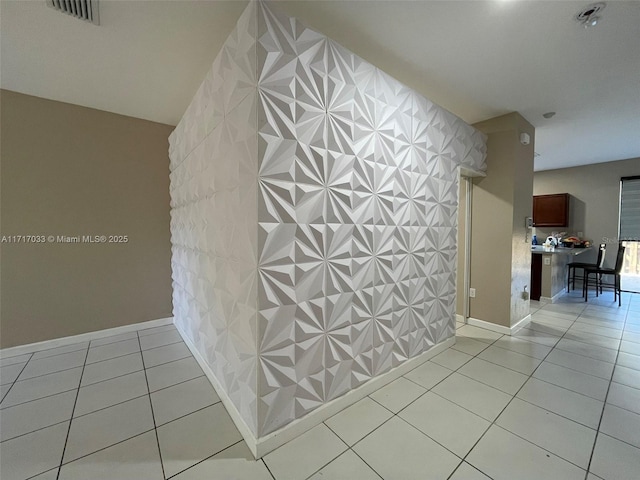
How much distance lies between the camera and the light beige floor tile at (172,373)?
2195 mm

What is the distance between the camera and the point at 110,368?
2.42m

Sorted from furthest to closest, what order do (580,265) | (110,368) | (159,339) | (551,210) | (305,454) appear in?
1. (551,210)
2. (580,265)
3. (159,339)
4. (110,368)
5. (305,454)

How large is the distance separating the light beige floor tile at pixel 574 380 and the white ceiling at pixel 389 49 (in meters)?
2.84

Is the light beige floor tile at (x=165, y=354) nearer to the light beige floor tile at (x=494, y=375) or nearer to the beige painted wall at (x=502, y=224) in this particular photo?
the light beige floor tile at (x=494, y=375)

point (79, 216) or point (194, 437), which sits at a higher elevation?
point (79, 216)

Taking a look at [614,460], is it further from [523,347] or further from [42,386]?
[42,386]

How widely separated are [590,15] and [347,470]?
3.36 metres

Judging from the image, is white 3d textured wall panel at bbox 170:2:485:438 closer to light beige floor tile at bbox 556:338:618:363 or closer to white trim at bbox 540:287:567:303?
light beige floor tile at bbox 556:338:618:363

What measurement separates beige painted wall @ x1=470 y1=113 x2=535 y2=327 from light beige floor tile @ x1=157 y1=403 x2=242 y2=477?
335 cm

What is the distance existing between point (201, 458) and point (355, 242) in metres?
1.66

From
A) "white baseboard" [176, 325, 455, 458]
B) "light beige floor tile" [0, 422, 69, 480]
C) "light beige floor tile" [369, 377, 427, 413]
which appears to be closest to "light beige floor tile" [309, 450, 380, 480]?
"white baseboard" [176, 325, 455, 458]

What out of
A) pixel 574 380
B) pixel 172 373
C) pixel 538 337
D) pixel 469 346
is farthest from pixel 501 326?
pixel 172 373

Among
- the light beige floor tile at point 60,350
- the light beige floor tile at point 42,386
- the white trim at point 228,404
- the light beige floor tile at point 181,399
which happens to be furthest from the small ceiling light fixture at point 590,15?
the light beige floor tile at point 60,350

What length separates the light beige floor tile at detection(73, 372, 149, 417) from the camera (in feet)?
6.26
